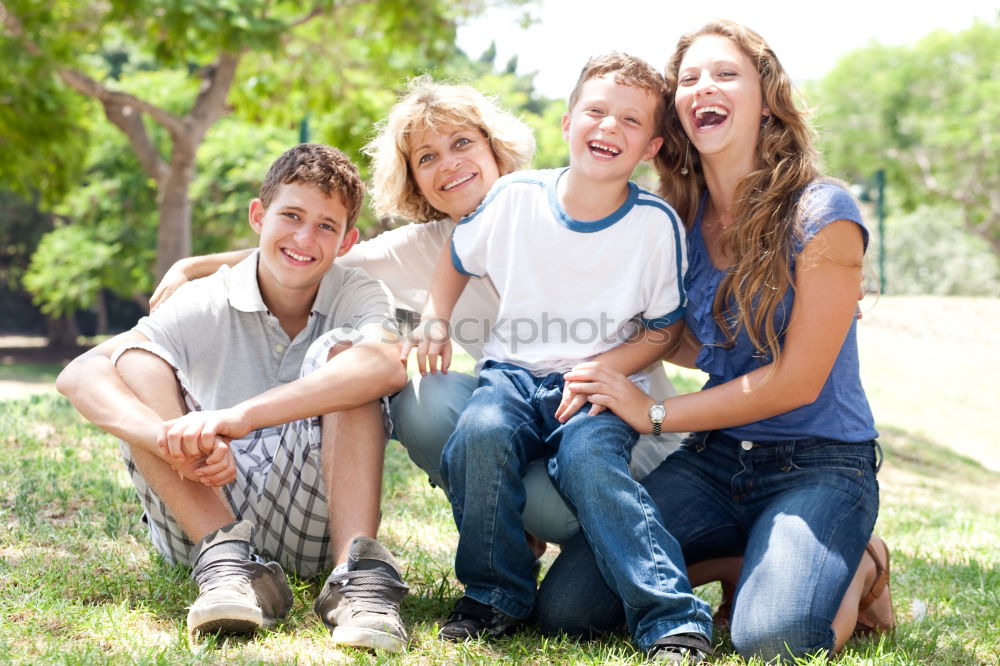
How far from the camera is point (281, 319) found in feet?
10.4

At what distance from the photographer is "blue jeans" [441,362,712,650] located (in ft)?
7.95

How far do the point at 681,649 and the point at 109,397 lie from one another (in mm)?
1672

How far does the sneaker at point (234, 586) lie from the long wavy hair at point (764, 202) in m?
1.46

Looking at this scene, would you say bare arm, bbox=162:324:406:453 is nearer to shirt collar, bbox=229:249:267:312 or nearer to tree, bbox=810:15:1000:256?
shirt collar, bbox=229:249:267:312

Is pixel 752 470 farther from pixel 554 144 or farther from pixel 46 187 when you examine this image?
pixel 554 144

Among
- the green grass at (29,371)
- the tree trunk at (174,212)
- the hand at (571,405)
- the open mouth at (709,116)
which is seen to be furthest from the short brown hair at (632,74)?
the green grass at (29,371)

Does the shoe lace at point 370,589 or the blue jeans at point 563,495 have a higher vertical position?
the blue jeans at point 563,495

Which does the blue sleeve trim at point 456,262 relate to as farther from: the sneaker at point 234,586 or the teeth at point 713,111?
the sneaker at point 234,586

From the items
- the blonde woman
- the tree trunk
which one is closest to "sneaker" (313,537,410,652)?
the blonde woman

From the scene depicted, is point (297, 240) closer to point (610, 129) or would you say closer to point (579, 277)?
point (579, 277)

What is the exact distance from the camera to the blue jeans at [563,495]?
2.42 meters

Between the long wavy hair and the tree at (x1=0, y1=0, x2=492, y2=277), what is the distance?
23.0 feet

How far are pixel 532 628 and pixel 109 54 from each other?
111 ft

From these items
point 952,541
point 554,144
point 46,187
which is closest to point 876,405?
point 952,541
